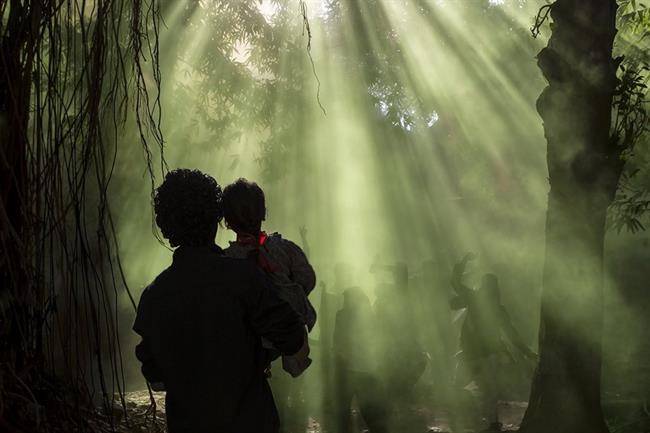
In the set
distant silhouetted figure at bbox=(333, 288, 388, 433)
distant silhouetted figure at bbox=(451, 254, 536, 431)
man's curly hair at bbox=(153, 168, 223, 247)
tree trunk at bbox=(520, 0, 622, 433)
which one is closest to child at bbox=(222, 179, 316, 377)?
man's curly hair at bbox=(153, 168, 223, 247)

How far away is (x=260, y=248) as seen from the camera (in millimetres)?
3547

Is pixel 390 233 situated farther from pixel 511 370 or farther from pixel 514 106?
pixel 511 370

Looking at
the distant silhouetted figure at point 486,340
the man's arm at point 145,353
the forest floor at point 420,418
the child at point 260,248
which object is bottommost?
the forest floor at point 420,418

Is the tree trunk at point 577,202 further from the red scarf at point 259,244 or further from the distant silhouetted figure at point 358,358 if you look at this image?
the red scarf at point 259,244

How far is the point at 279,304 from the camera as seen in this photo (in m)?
2.81

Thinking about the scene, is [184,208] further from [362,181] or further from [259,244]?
[362,181]

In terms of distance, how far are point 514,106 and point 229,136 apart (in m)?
11.5

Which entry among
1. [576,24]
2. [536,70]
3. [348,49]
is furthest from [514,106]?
[576,24]

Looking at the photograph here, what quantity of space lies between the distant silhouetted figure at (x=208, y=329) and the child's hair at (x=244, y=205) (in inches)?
25.3

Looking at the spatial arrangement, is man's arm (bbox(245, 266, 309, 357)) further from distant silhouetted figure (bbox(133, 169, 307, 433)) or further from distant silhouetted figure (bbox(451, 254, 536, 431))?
distant silhouetted figure (bbox(451, 254, 536, 431))

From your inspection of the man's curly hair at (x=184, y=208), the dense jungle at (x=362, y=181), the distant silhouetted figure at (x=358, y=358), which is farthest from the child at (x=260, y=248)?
the distant silhouetted figure at (x=358, y=358)

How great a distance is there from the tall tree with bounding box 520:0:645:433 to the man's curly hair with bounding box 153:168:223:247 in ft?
20.4

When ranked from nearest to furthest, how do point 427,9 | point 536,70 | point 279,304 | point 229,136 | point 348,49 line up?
point 279,304 → point 229,136 → point 348,49 → point 427,9 → point 536,70

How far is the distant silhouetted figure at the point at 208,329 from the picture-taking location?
2.79m
